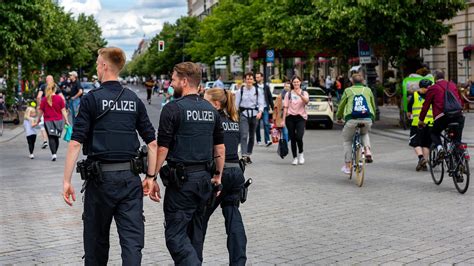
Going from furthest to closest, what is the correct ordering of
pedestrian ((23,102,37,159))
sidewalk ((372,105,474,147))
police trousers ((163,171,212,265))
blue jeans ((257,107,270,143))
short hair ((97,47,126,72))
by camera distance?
sidewalk ((372,105,474,147)) < blue jeans ((257,107,270,143)) < pedestrian ((23,102,37,159)) < police trousers ((163,171,212,265)) < short hair ((97,47,126,72))

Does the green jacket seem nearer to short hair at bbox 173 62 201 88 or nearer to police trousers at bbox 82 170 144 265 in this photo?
short hair at bbox 173 62 201 88

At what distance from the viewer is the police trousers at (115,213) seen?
552cm

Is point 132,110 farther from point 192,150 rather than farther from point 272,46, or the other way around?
point 272,46

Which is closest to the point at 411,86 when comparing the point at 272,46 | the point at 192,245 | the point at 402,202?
the point at 402,202

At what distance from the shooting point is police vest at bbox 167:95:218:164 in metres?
5.87

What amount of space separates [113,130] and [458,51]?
35530mm

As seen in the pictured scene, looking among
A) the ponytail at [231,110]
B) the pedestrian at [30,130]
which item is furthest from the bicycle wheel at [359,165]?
the pedestrian at [30,130]

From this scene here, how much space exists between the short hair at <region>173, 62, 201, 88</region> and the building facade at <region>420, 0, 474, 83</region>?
31.0 metres

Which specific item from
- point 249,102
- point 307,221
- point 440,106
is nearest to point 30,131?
point 249,102

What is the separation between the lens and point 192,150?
589 cm

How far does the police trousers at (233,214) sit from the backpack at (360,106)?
6.22 metres

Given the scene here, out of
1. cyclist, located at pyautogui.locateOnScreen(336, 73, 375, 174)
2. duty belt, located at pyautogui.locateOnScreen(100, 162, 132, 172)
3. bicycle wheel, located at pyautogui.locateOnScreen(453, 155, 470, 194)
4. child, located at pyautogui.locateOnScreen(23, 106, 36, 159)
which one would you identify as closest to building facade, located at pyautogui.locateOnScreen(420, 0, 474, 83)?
child, located at pyautogui.locateOnScreen(23, 106, 36, 159)

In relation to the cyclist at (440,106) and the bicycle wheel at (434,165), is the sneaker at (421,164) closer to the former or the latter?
the bicycle wheel at (434,165)

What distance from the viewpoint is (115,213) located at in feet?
18.5
